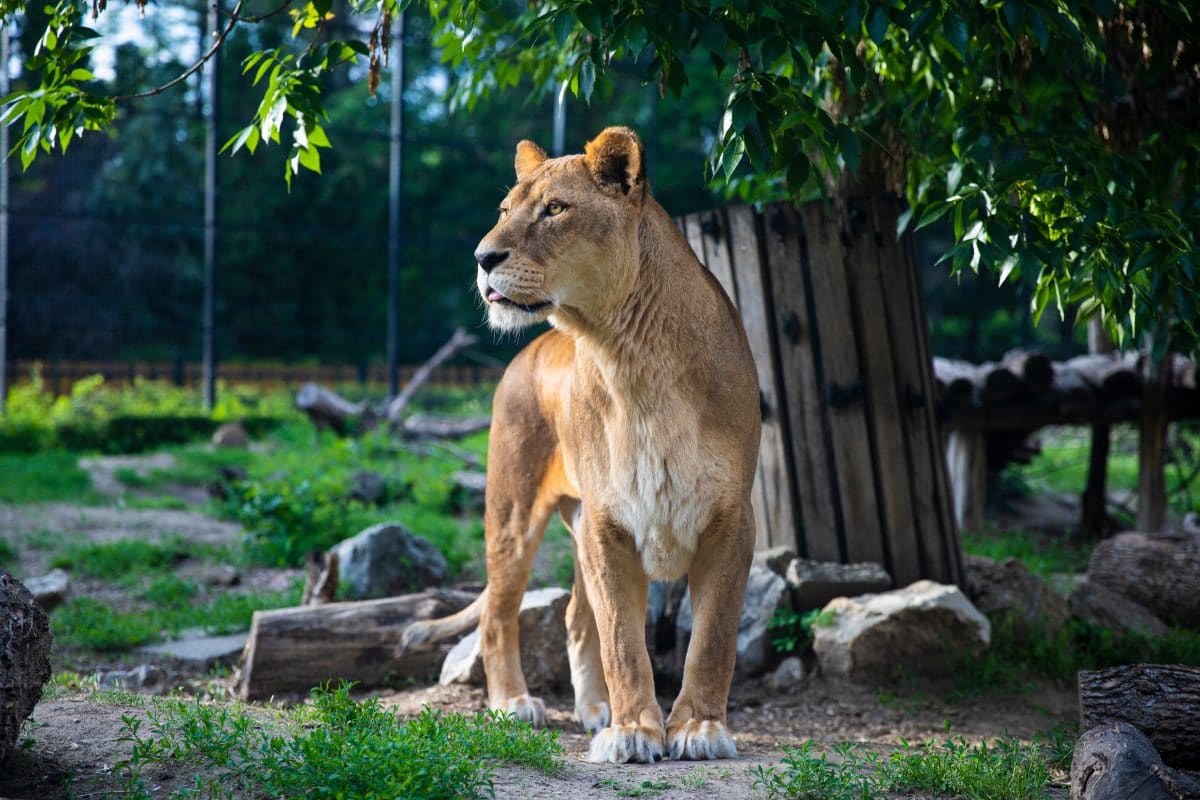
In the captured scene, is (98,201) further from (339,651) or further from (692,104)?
(339,651)

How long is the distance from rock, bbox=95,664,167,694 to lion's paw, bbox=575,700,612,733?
2.09 m

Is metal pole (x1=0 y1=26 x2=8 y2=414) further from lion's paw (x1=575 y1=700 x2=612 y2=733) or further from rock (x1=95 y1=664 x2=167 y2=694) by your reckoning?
lion's paw (x1=575 y1=700 x2=612 y2=733)

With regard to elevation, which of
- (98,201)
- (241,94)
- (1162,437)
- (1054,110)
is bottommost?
(1162,437)

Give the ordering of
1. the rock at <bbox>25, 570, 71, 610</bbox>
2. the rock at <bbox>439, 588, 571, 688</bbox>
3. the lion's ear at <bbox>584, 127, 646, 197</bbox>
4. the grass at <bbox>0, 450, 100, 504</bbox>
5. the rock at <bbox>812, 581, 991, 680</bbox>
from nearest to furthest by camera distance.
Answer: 1. the lion's ear at <bbox>584, 127, 646, 197</bbox>
2. the rock at <bbox>812, 581, 991, 680</bbox>
3. the rock at <bbox>439, 588, 571, 688</bbox>
4. the rock at <bbox>25, 570, 71, 610</bbox>
5. the grass at <bbox>0, 450, 100, 504</bbox>

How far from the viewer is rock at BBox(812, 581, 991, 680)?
5543 millimetres

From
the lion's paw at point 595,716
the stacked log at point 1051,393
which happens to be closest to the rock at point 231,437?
the stacked log at point 1051,393

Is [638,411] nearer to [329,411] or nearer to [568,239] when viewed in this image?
[568,239]

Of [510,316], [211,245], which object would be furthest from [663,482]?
[211,245]

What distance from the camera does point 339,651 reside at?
225 inches

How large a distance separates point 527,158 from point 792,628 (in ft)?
8.96

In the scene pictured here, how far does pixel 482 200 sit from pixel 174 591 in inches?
489

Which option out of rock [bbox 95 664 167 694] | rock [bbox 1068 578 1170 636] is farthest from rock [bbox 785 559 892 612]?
rock [bbox 95 664 167 694]

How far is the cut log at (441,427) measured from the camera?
43.0 ft

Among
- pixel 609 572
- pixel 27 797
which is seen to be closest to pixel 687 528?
pixel 609 572
